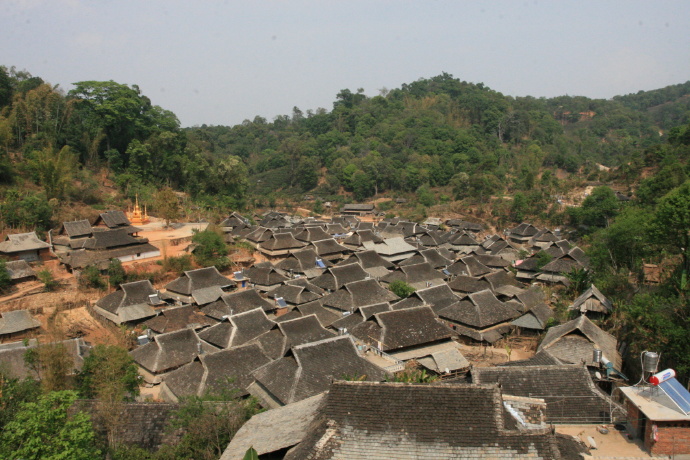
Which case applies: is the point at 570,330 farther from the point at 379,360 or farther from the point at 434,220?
the point at 434,220

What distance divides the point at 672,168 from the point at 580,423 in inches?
1202

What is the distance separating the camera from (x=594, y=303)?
20.5 m

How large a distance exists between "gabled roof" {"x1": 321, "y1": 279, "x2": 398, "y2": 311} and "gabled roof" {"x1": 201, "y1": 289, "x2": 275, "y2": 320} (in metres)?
3.06

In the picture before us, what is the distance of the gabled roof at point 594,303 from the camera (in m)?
20.4

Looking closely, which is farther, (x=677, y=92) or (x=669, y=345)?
(x=677, y=92)

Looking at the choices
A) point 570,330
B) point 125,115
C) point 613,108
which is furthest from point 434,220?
point 613,108

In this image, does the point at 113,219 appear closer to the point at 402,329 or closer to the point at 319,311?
the point at 319,311

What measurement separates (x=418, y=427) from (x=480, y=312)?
1424cm

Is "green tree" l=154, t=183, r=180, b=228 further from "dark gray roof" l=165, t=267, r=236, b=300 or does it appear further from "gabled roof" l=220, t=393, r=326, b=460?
"gabled roof" l=220, t=393, r=326, b=460

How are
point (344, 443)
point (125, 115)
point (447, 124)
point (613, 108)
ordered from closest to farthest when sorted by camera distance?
point (344, 443), point (125, 115), point (447, 124), point (613, 108)

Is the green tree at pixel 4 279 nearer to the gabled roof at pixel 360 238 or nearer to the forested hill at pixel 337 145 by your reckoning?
the forested hill at pixel 337 145

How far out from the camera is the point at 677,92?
5276 inches

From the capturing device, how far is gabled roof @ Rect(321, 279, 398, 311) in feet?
76.1

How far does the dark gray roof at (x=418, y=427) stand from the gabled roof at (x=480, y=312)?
1276 centimetres
